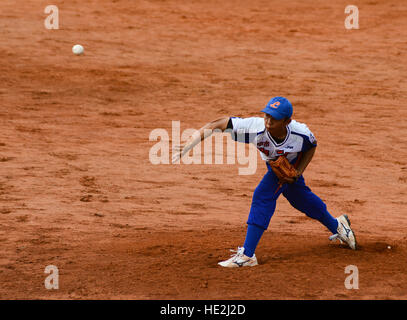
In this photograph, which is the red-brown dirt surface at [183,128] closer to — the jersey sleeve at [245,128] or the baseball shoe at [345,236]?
the baseball shoe at [345,236]

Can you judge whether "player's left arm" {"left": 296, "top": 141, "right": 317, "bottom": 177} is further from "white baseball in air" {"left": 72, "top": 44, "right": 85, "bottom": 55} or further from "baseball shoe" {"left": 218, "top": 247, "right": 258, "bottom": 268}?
"white baseball in air" {"left": 72, "top": 44, "right": 85, "bottom": 55}

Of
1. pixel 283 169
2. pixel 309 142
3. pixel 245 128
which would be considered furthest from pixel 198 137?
pixel 309 142

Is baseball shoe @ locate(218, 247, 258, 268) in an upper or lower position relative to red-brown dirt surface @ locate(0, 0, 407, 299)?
lower

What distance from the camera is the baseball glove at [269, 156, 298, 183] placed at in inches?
230

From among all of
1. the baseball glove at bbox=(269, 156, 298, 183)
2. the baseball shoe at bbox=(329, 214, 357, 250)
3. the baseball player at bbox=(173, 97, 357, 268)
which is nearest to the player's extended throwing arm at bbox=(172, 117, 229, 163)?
the baseball player at bbox=(173, 97, 357, 268)

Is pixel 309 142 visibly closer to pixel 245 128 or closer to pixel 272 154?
pixel 272 154

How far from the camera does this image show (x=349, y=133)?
11.5 metres

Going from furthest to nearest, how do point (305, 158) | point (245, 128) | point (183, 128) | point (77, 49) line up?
point (77, 49) → point (183, 128) → point (305, 158) → point (245, 128)

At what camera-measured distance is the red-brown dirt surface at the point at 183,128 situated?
6.00m

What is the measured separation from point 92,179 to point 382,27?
1165 centimetres

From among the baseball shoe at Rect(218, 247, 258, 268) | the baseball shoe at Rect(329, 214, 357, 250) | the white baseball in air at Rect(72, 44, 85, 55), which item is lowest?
the baseball shoe at Rect(218, 247, 258, 268)

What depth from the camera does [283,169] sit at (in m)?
5.86

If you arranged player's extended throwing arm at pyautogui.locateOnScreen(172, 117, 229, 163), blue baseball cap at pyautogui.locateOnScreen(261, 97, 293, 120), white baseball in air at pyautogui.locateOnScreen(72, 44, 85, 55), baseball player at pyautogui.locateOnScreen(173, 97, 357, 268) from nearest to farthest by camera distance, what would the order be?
player's extended throwing arm at pyautogui.locateOnScreen(172, 117, 229, 163) < blue baseball cap at pyautogui.locateOnScreen(261, 97, 293, 120) < baseball player at pyautogui.locateOnScreen(173, 97, 357, 268) < white baseball in air at pyautogui.locateOnScreen(72, 44, 85, 55)

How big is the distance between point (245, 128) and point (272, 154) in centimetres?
42
